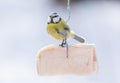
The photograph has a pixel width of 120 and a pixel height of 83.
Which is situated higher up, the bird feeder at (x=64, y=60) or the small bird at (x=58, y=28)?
the small bird at (x=58, y=28)

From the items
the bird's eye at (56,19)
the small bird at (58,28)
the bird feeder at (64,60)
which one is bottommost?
the bird feeder at (64,60)

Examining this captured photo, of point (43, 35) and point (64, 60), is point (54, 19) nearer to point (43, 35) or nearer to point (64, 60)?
point (64, 60)

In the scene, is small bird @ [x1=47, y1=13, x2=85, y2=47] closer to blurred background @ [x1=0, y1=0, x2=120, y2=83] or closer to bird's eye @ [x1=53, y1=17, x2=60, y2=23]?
bird's eye @ [x1=53, y1=17, x2=60, y2=23]

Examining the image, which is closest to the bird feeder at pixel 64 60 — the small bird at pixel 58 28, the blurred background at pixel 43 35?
the small bird at pixel 58 28

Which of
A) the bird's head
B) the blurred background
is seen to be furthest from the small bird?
the blurred background

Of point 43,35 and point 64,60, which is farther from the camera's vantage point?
point 43,35

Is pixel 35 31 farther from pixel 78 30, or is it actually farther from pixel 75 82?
pixel 75 82

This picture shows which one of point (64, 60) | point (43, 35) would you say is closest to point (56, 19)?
point (64, 60)

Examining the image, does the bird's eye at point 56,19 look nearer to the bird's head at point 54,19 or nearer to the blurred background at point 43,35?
the bird's head at point 54,19
